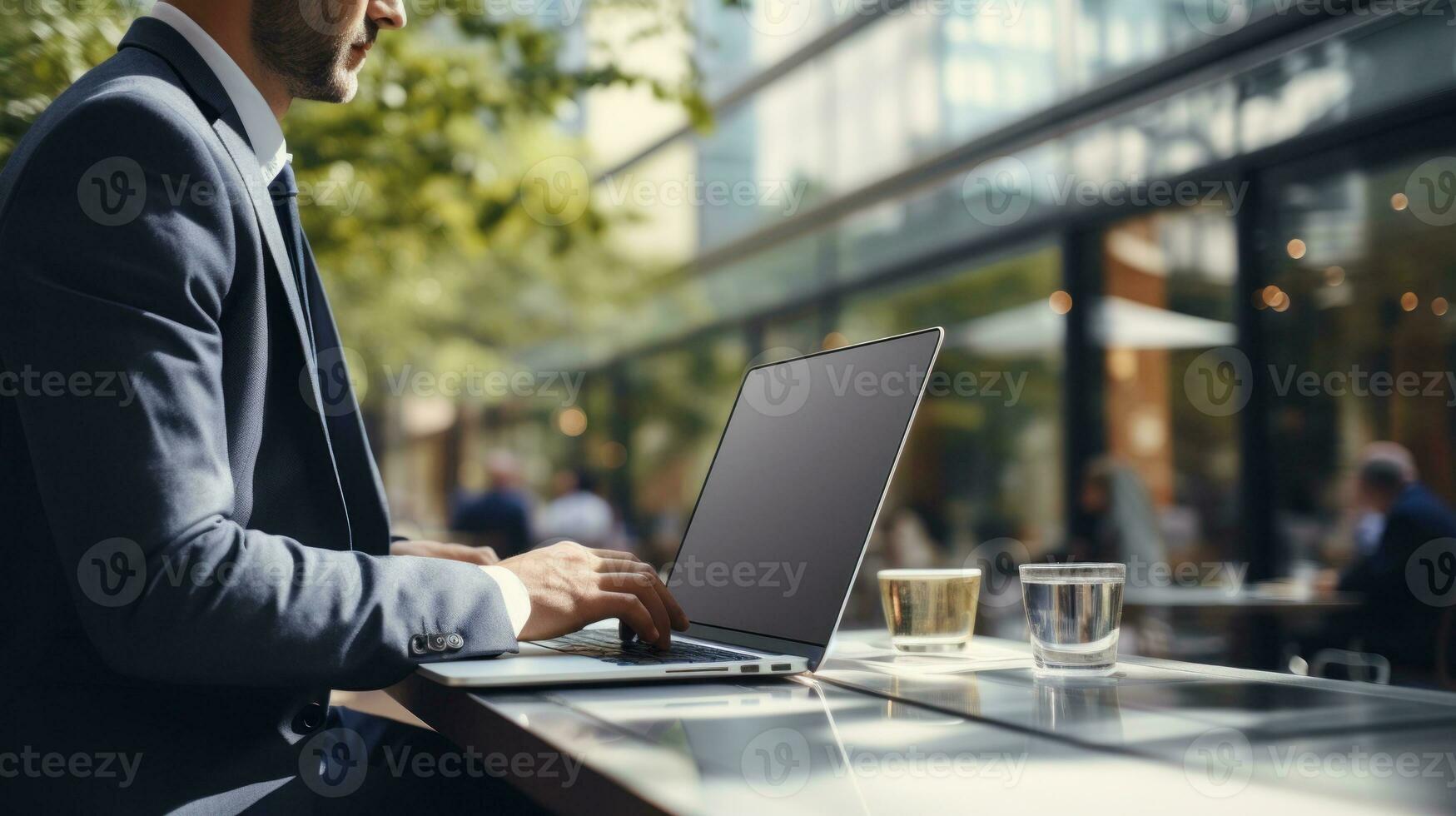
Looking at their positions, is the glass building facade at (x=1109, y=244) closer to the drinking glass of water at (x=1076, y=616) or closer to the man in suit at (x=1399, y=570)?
the man in suit at (x=1399, y=570)

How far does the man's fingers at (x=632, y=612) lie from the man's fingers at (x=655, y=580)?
0.09 ft

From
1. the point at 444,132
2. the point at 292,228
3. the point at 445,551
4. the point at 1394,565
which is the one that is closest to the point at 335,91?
the point at 292,228

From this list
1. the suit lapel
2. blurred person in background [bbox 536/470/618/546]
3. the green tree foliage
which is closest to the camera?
the suit lapel

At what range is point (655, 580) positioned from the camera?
1.36 m

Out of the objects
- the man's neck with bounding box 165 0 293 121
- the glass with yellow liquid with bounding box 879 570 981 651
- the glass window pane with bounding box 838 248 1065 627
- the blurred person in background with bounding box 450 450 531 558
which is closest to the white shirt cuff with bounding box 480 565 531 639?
the glass with yellow liquid with bounding box 879 570 981 651

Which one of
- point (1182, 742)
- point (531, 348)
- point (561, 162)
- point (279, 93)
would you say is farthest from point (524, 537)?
point (1182, 742)

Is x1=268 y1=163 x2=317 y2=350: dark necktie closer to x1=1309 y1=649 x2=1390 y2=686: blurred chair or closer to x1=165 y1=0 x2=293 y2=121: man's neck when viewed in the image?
x1=165 y1=0 x2=293 y2=121: man's neck

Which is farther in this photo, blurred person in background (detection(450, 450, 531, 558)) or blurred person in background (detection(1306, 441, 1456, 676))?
blurred person in background (detection(450, 450, 531, 558))

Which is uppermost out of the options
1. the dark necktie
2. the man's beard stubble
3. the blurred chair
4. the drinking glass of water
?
the man's beard stubble

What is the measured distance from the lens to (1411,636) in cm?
506

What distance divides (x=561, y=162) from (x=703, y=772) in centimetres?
1184

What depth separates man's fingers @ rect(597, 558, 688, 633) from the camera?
136cm

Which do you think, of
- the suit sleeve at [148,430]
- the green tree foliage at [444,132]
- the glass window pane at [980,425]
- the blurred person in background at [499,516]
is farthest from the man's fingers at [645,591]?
the blurred person in background at [499,516]

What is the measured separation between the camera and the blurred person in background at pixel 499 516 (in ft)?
32.6
